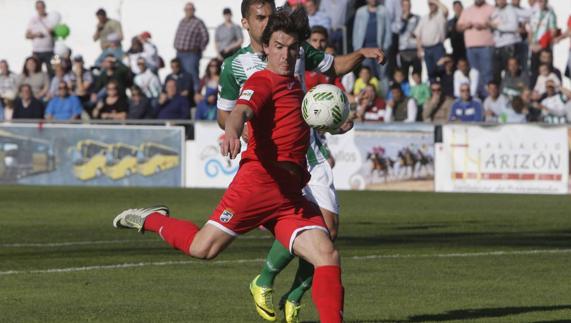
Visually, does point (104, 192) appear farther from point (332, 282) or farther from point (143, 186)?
point (332, 282)

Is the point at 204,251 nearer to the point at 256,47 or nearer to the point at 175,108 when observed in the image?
the point at 256,47

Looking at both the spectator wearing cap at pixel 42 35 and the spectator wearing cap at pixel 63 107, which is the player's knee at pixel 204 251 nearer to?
the spectator wearing cap at pixel 63 107

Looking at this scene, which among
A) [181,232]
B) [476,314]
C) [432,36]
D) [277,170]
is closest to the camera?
[277,170]

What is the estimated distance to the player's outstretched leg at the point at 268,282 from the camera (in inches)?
373

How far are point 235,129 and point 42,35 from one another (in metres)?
25.0

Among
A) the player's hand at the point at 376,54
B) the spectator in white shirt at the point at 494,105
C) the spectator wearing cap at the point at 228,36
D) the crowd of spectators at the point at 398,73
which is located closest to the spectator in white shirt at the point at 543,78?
the crowd of spectators at the point at 398,73

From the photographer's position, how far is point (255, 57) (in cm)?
962

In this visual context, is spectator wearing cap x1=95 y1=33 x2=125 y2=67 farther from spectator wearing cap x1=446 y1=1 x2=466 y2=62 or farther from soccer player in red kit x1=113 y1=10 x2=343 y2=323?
soccer player in red kit x1=113 y1=10 x2=343 y2=323

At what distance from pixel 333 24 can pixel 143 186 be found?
4.84 m

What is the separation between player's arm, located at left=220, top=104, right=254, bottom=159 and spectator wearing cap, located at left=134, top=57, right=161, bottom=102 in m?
22.2

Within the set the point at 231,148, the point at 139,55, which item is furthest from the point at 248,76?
the point at 139,55

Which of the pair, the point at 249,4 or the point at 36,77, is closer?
the point at 249,4

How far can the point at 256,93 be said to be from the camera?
25.9ft

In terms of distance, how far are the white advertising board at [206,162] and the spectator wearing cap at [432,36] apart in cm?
442
